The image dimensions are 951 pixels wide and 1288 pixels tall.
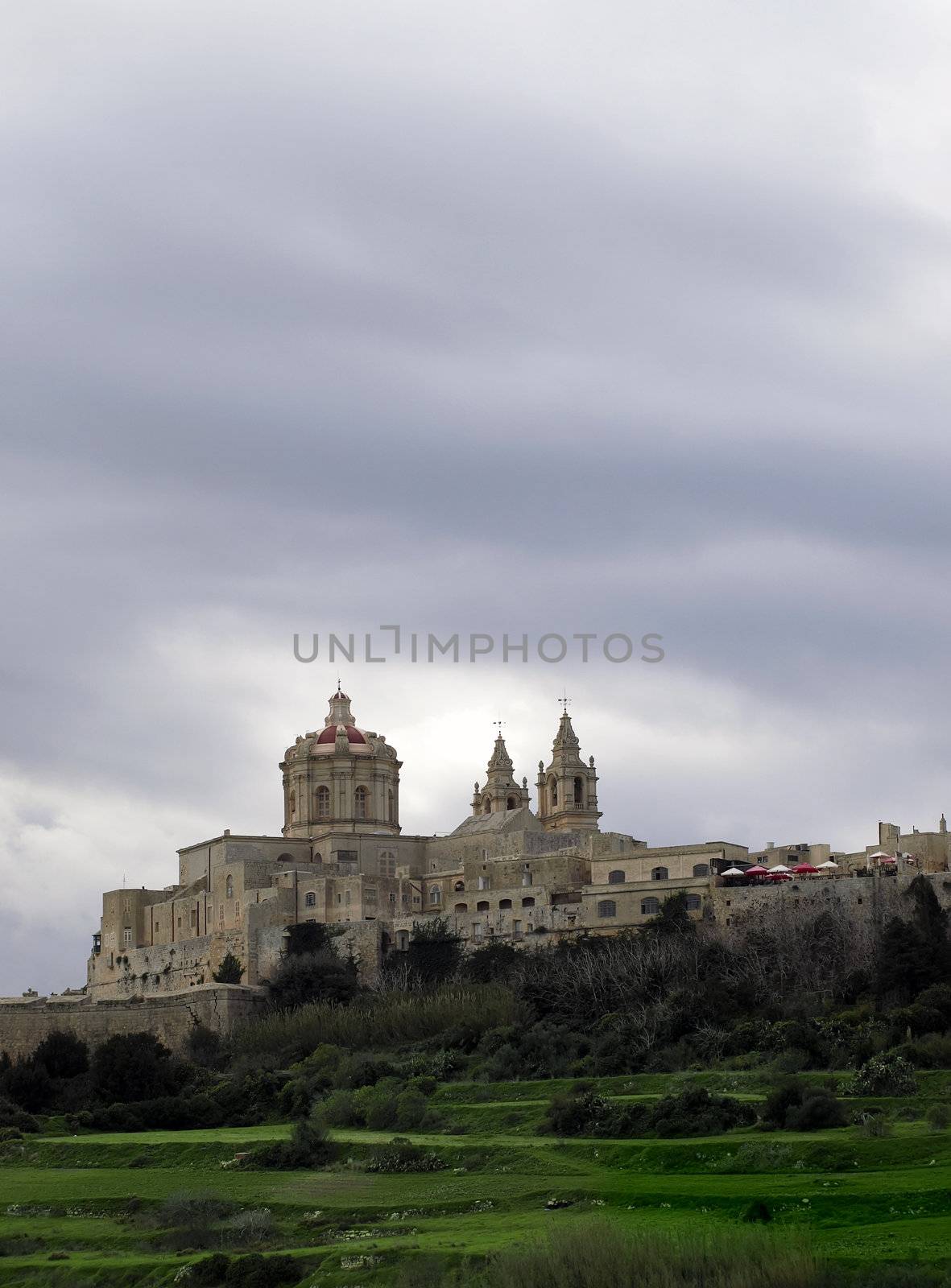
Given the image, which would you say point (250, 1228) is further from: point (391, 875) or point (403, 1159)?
point (391, 875)

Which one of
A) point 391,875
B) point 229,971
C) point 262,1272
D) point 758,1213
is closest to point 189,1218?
point 262,1272

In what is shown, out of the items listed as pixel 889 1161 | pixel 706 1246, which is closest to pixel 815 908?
pixel 889 1161

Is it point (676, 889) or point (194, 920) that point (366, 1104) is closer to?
point (676, 889)

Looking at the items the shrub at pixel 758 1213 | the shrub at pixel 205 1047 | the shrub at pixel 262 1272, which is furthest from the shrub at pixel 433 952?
the shrub at pixel 758 1213

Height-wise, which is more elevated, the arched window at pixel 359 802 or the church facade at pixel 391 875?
the arched window at pixel 359 802

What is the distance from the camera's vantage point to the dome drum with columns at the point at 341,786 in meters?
86.2

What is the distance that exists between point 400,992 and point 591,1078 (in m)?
16.0

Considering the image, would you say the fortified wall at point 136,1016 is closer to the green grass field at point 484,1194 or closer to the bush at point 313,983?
the bush at point 313,983

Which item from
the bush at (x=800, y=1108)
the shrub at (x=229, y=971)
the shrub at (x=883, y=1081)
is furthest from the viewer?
the shrub at (x=229, y=971)

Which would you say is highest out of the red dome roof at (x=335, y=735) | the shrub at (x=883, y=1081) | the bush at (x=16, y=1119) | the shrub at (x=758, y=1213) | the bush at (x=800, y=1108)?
the red dome roof at (x=335, y=735)

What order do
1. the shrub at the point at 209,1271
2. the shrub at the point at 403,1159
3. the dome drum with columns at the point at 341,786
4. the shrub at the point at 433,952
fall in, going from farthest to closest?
the dome drum with columns at the point at 341,786 < the shrub at the point at 433,952 < the shrub at the point at 403,1159 < the shrub at the point at 209,1271

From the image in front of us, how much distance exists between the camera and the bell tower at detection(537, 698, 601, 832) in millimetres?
90188

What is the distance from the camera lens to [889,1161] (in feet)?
128

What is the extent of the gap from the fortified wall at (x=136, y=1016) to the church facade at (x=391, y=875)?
14.0 feet
